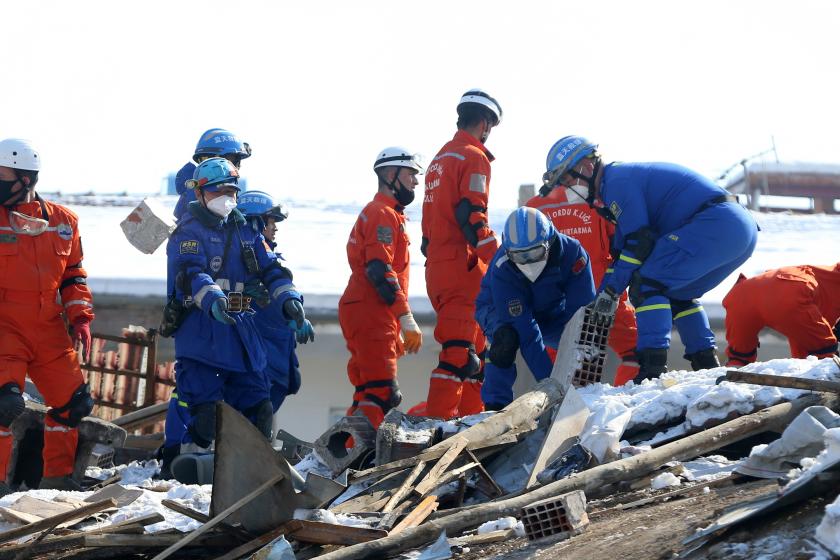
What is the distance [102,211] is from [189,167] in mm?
9188

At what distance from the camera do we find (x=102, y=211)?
680 inches

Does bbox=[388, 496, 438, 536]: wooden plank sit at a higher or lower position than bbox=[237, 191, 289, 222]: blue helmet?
lower

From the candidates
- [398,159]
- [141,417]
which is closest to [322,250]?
[141,417]

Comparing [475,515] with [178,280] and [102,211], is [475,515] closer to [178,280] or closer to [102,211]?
[178,280]

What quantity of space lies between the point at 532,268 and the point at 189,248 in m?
2.04

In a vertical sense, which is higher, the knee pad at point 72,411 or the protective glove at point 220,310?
the protective glove at point 220,310

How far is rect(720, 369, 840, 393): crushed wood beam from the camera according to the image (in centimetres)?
552

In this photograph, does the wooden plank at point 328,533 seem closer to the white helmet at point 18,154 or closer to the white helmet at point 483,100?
the white helmet at point 18,154

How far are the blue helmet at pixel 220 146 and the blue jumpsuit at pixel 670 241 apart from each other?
2.43 meters

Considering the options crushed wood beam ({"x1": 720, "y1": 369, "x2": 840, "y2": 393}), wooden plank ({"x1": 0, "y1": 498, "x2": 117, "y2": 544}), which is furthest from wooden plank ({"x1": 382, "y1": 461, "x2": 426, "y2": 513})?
crushed wood beam ({"x1": 720, "y1": 369, "x2": 840, "y2": 393})

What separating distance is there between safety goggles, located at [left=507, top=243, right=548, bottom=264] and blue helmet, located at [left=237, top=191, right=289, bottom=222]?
1.79 metres

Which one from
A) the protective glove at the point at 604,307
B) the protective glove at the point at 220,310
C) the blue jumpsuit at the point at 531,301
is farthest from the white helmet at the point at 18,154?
the protective glove at the point at 604,307

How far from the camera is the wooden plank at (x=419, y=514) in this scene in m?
5.12

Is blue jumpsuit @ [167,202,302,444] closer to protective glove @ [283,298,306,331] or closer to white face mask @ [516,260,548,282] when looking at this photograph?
protective glove @ [283,298,306,331]
